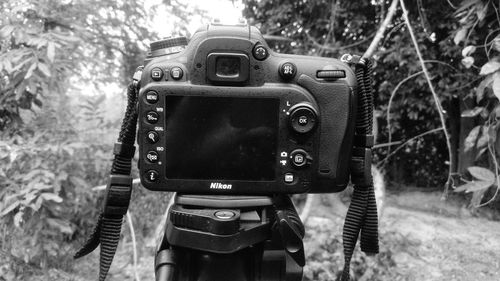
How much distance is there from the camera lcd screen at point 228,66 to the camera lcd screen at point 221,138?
5 cm

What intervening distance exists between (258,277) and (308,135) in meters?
0.31

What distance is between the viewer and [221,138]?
0.80 m

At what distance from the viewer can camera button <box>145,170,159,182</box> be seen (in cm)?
82

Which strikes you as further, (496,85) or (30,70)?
(30,70)

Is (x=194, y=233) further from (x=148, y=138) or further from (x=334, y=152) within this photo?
(x=334, y=152)

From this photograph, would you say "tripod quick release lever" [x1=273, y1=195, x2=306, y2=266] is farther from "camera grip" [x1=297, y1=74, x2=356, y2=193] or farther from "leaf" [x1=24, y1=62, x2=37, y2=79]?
"leaf" [x1=24, y1=62, x2=37, y2=79]

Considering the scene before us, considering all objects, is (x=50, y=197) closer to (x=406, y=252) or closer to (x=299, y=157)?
(x=299, y=157)

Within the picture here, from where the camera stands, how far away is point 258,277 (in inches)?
35.4

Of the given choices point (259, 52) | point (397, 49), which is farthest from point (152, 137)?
point (397, 49)

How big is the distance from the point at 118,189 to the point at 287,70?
0.42m

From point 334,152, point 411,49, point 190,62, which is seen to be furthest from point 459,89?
point 190,62

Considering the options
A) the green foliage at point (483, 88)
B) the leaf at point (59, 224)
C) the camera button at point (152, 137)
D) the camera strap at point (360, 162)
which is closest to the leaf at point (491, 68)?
the green foliage at point (483, 88)

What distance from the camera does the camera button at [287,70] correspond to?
0.82 m

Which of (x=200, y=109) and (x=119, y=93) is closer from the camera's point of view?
(x=200, y=109)
